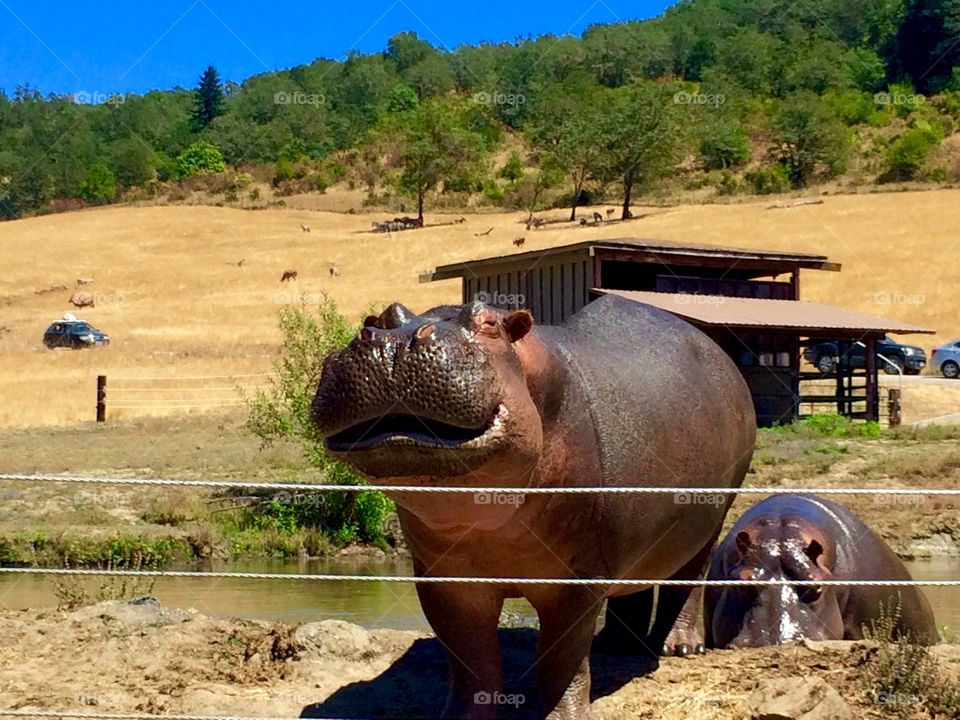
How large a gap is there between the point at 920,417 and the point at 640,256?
7821mm

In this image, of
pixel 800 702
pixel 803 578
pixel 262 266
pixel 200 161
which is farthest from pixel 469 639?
pixel 200 161

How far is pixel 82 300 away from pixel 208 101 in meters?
60.7

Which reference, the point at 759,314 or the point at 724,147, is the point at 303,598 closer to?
the point at 759,314

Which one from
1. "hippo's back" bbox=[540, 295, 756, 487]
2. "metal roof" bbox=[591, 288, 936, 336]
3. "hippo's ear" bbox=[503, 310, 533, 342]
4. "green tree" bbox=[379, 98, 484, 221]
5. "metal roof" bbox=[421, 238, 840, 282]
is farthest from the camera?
"green tree" bbox=[379, 98, 484, 221]

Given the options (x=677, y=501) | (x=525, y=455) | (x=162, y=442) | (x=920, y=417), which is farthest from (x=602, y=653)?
(x=920, y=417)

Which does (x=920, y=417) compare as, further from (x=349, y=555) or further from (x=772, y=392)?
(x=349, y=555)

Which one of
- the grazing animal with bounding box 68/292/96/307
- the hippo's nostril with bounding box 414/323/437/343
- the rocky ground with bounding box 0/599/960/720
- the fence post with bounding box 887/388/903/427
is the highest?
the grazing animal with bounding box 68/292/96/307

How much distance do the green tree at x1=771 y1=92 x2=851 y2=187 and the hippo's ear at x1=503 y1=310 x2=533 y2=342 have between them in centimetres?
7415

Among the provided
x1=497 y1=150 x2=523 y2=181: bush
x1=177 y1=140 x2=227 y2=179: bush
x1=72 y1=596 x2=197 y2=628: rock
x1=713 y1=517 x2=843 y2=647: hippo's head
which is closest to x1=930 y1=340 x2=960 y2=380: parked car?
x1=713 y1=517 x2=843 y2=647: hippo's head

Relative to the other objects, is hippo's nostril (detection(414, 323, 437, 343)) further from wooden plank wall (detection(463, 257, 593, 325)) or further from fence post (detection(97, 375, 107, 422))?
fence post (detection(97, 375, 107, 422))

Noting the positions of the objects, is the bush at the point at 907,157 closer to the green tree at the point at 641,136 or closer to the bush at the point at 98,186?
the green tree at the point at 641,136

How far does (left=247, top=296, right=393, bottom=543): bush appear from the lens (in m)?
17.0

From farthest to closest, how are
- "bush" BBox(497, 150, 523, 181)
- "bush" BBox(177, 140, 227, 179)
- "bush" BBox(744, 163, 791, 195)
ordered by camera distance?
"bush" BBox(177, 140, 227, 179) → "bush" BBox(497, 150, 523, 181) → "bush" BBox(744, 163, 791, 195)

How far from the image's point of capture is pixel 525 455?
4285 millimetres
